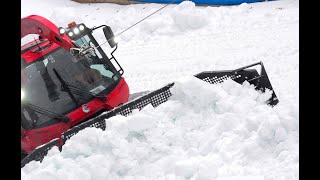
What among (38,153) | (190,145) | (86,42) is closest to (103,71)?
(86,42)

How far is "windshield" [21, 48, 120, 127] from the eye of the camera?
6617mm

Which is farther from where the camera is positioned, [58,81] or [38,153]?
[58,81]

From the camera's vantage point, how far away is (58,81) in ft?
22.1

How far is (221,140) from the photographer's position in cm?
488

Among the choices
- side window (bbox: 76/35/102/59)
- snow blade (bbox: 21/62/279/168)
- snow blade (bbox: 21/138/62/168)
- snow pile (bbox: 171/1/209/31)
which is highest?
side window (bbox: 76/35/102/59)

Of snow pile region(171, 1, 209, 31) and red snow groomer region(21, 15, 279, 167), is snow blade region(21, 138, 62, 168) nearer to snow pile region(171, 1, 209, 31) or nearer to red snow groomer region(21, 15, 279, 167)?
red snow groomer region(21, 15, 279, 167)

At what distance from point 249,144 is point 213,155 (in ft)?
1.24

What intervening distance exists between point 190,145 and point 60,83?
2.44 metres

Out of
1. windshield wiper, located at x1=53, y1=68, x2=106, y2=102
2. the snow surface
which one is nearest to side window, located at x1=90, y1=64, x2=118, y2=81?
windshield wiper, located at x1=53, y1=68, x2=106, y2=102

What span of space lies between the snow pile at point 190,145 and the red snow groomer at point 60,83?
129cm

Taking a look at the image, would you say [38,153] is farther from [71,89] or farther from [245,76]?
[245,76]

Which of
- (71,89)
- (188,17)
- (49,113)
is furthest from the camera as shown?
(188,17)

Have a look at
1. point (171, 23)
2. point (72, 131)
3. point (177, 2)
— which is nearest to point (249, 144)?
point (72, 131)

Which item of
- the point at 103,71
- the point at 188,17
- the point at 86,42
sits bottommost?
the point at 188,17
